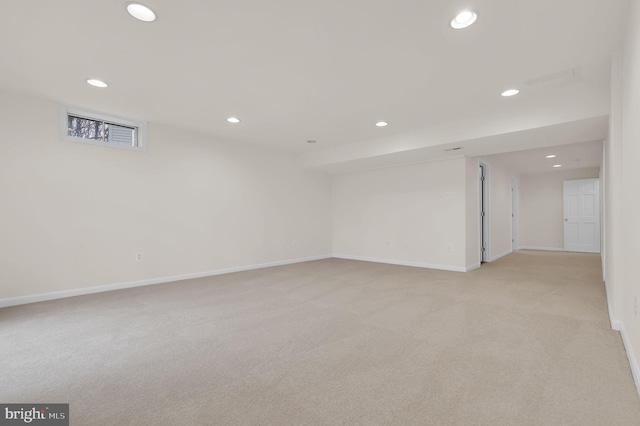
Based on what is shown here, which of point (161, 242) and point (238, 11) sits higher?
point (238, 11)

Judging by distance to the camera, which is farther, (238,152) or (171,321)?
(238,152)

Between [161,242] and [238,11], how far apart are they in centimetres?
382

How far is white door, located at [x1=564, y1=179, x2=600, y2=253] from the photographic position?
324 inches

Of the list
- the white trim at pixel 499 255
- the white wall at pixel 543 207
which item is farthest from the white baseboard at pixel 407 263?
the white wall at pixel 543 207

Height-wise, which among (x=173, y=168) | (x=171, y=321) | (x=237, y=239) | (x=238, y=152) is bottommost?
(x=171, y=321)

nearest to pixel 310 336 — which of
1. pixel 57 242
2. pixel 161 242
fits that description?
pixel 161 242

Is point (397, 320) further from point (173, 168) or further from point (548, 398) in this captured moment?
point (173, 168)

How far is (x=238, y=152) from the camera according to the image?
579cm

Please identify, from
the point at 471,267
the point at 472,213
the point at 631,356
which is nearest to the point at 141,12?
the point at 631,356

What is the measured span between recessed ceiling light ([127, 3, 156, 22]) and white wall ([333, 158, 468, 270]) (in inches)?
207

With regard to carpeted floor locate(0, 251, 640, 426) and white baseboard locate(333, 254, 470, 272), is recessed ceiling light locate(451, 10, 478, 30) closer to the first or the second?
carpeted floor locate(0, 251, 640, 426)

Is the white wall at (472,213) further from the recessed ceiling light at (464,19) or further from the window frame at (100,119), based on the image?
the window frame at (100,119)

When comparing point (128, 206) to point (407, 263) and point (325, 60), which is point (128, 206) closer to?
point (325, 60)

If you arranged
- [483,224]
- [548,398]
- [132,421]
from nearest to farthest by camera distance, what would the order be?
[132,421] → [548,398] → [483,224]
